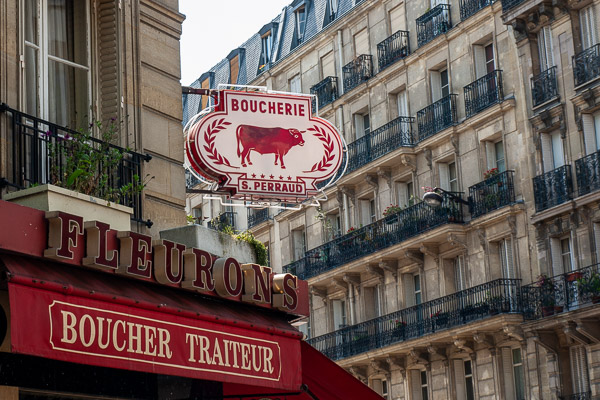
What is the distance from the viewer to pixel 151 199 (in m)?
11.6

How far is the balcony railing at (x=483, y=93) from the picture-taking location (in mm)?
33812

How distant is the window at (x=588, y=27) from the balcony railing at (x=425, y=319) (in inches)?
260

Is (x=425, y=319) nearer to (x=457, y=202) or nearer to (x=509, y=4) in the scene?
(x=457, y=202)

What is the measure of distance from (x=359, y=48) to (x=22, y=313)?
111ft

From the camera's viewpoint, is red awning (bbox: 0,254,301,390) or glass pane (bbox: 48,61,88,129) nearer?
red awning (bbox: 0,254,301,390)

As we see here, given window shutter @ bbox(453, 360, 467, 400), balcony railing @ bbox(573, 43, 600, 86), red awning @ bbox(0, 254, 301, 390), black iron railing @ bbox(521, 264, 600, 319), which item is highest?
balcony railing @ bbox(573, 43, 600, 86)

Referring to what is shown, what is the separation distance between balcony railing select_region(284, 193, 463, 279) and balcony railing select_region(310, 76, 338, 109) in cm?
523

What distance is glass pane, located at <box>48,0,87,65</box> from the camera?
1085cm

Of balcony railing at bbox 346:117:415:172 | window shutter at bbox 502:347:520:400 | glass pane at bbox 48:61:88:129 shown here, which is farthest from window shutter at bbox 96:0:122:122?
balcony railing at bbox 346:117:415:172

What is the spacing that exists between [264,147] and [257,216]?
3341 centimetres

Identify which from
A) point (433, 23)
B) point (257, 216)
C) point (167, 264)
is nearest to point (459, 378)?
point (433, 23)

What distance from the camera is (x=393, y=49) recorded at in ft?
128

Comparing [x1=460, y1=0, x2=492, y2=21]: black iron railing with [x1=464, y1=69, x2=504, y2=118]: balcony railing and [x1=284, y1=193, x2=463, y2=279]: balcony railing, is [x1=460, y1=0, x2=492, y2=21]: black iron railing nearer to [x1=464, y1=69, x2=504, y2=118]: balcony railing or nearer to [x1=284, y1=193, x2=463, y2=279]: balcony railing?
[x1=464, y1=69, x2=504, y2=118]: balcony railing

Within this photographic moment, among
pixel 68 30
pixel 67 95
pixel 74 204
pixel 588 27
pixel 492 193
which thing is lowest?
pixel 74 204
